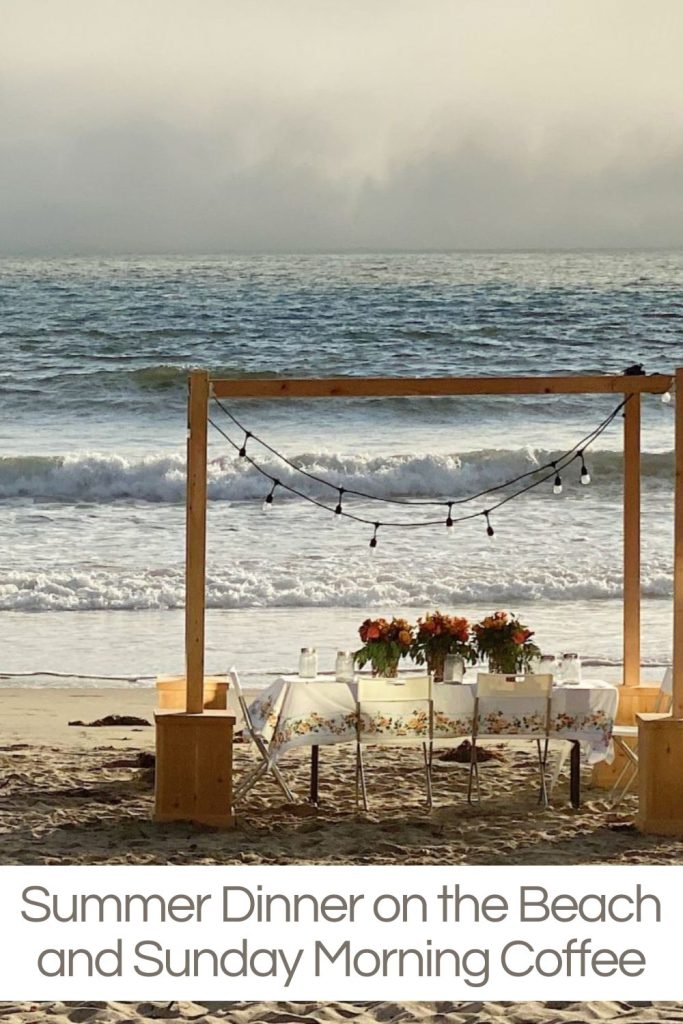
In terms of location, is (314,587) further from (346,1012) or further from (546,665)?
(346,1012)

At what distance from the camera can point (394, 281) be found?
27.3m

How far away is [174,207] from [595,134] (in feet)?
24.8

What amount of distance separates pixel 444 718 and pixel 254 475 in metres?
12.3

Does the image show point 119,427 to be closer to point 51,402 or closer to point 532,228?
point 51,402

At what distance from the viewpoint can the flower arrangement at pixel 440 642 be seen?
275 inches

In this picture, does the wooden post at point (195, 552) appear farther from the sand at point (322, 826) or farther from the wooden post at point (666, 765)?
the wooden post at point (666, 765)

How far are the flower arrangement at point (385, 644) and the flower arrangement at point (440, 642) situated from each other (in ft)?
0.21

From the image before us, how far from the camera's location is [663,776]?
6.41 meters

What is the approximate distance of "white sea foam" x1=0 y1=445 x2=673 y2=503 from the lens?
19.0 metres


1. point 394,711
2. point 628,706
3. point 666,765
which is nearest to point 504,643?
point 394,711

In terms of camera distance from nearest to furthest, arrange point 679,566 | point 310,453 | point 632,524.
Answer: point 679,566 < point 632,524 < point 310,453

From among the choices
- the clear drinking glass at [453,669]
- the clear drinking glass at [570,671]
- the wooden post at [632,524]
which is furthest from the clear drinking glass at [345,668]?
the wooden post at [632,524]

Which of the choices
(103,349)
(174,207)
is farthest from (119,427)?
(174,207)

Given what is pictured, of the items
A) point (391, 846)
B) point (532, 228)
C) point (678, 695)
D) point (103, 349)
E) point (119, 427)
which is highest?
point (532, 228)
